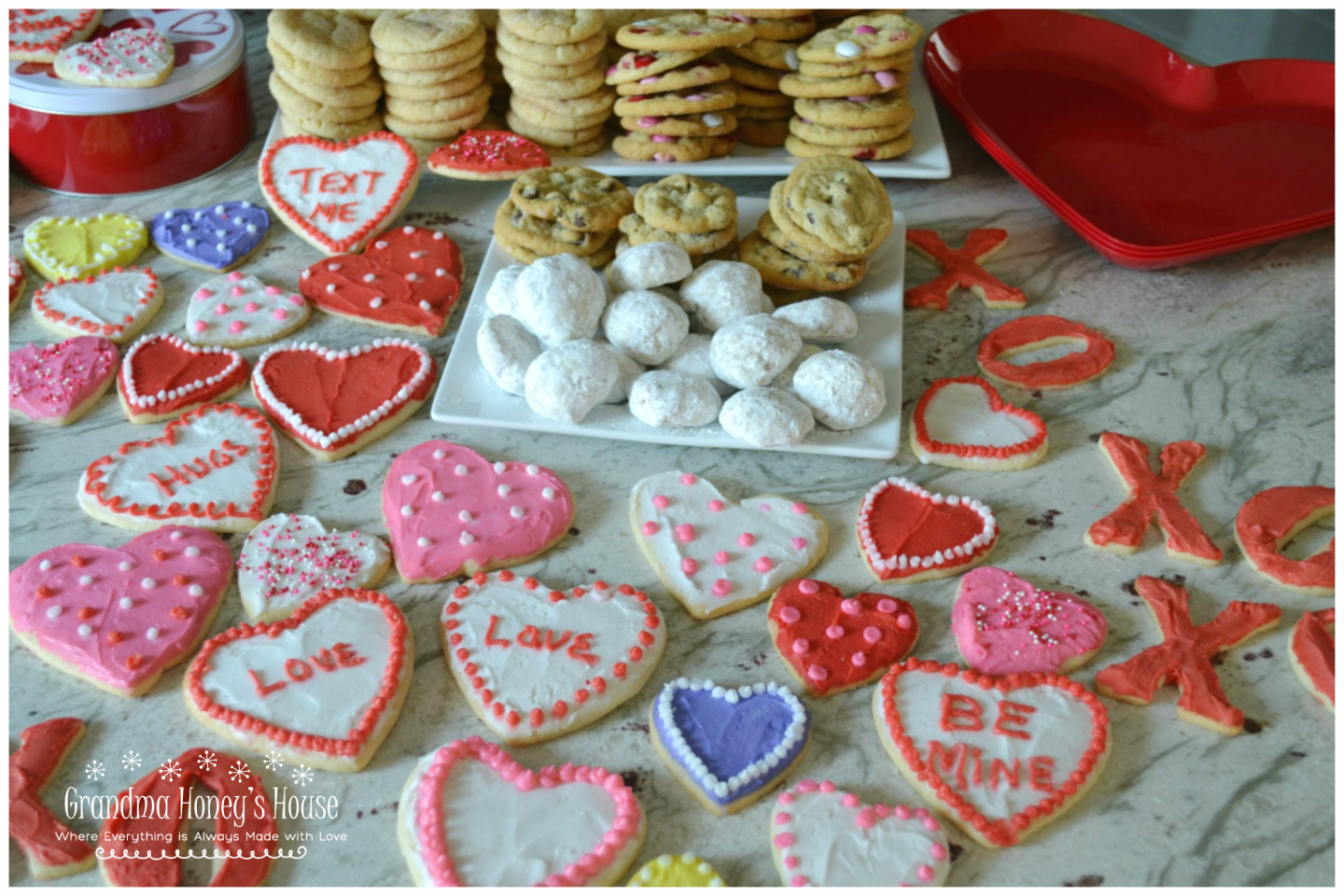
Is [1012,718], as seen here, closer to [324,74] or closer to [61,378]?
[61,378]

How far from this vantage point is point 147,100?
6.43ft

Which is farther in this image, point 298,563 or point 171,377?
point 171,377

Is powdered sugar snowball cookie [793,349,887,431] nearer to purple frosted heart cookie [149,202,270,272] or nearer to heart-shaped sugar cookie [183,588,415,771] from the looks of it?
heart-shaped sugar cookie [183,588,415,771]

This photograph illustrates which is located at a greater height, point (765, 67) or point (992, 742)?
point (765, 67)

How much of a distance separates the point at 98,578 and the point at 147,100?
3.18 feet

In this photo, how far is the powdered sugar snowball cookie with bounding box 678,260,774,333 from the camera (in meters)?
1.66

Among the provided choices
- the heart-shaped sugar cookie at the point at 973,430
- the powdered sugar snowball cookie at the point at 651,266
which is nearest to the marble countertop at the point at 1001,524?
the heart-shaped sugar cookie at the point at 973,430

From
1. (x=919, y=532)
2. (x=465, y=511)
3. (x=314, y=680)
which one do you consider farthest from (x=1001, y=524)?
(x=314, y=680)

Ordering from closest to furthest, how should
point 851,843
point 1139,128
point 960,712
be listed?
point 851,843, point 960,712, point 1139,128

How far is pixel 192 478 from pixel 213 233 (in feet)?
2.01

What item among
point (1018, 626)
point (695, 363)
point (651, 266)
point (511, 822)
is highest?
point (651, 266)

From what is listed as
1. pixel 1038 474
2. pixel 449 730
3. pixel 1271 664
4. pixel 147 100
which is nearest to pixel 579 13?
pixel 147 100

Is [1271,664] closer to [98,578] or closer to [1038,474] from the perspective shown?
[1038,474]

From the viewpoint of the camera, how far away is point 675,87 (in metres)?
1.90
